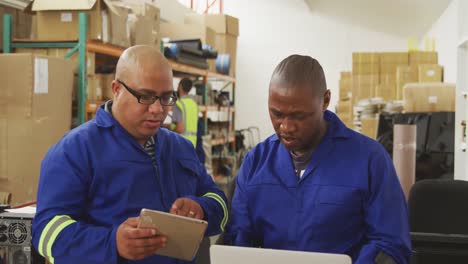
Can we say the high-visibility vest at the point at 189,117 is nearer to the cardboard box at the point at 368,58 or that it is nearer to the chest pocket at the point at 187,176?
the cardboard box at the point at 368,58

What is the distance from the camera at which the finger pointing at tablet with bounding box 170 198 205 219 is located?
1.64 meters

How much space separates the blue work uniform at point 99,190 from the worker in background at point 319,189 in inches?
12.4

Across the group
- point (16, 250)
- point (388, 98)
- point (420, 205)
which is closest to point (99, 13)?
point (16, 250)

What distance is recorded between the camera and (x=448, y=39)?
8.67 m

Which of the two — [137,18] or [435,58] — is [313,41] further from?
[137,18]

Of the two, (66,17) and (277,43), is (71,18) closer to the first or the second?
(66,17)

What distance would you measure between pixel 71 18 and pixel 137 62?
3.04 meters

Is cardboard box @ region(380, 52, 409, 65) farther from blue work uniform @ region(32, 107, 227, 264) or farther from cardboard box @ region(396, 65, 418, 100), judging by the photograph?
blue work uniform @ region(32, 107, 227, 264)

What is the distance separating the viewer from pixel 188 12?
10297 mm

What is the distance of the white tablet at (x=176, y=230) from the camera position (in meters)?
1.40

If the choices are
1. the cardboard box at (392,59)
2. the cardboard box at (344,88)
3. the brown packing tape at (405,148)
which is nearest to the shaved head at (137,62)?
the brown packing tape at (405,148)

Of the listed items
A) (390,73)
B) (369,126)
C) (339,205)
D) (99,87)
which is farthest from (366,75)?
(339,205)

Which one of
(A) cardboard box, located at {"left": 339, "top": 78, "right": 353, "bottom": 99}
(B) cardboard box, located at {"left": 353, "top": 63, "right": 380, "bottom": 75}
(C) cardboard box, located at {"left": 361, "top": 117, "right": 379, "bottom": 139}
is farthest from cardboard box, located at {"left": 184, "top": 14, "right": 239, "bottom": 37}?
(C) cardboard box, located at {"left": 361, "top": 117, "right": 379, "bottom": 139}

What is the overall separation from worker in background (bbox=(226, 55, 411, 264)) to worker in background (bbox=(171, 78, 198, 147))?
418cm
